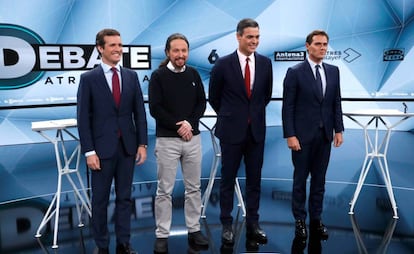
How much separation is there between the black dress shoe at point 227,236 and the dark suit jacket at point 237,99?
2.25ft

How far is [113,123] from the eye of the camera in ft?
8.54

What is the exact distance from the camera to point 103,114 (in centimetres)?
258

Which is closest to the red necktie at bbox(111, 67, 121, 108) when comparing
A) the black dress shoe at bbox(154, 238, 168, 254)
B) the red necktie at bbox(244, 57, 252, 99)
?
the red necktie at bbox(244, 57, 252, 99)

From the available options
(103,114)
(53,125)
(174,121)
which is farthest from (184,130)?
(53,125)

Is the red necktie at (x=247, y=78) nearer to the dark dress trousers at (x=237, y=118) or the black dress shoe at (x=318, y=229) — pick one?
the dark dress trousers at (x=237, y=118)

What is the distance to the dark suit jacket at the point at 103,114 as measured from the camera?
2543mm

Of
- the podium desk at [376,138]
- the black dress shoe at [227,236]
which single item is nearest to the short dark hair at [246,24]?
the podium desk at [376,138]

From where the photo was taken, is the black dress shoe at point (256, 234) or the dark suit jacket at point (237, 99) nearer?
the dark suit jacket at point (237, 99)

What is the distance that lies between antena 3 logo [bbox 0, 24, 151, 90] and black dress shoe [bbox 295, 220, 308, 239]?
563 centimetres

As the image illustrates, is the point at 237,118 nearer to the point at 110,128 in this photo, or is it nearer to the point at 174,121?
the point at 174,121

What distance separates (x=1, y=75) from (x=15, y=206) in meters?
3.78

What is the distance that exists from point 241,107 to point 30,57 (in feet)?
18.2

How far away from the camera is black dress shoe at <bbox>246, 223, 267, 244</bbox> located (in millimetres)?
3047

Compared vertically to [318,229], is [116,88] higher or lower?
higher
